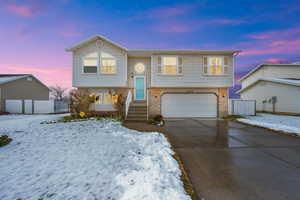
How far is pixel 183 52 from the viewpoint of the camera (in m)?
10.2

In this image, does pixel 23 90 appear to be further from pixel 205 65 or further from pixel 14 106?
pixel 205 65

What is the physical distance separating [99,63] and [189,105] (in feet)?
28.4

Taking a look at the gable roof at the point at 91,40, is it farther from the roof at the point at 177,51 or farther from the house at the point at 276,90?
the house at the point at 276,90

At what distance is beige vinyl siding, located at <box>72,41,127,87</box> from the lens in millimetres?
10070

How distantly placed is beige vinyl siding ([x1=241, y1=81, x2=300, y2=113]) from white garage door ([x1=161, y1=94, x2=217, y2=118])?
7825 millimetres

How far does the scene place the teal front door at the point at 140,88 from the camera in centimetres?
1097

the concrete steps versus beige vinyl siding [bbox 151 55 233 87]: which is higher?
beige vinyl siding [bbox 151 55 233 87]

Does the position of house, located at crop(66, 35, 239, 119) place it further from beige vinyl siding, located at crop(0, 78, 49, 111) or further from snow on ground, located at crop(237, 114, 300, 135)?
beige vinyl siding, located at crop(0, 78, 49, 111)

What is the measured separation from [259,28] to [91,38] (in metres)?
19.6

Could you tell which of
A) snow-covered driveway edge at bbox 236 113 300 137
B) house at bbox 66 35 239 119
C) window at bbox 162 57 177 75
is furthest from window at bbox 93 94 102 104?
snow-covered driveway edge at bbox 236 113 300 137

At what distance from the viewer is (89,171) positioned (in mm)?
2590

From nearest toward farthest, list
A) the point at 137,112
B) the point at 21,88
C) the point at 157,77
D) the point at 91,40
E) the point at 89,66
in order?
the point at 137,112 → the point at 91,40 → the point at 89,66 → the point at 157,77 → the point at 21,88

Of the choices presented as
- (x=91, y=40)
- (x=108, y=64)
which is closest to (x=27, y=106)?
(x=91, y=40)

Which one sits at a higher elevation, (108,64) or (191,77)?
(108,64)
